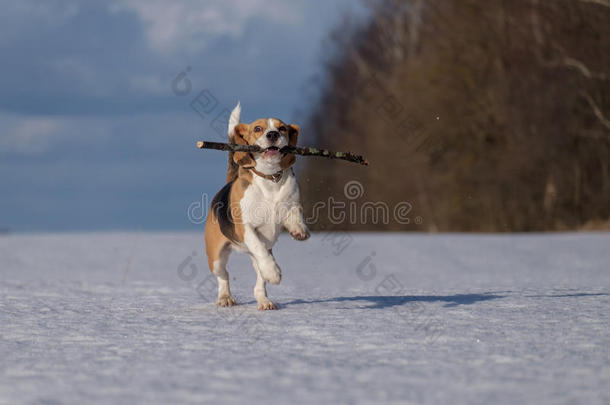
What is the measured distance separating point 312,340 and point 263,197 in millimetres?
1506

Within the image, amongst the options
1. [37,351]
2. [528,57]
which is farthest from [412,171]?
[37,351]

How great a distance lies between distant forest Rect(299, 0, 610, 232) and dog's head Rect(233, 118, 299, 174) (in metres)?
11.9

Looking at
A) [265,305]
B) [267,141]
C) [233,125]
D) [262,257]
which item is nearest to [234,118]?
[233,125]

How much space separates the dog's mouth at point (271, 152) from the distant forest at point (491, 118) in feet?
39.9

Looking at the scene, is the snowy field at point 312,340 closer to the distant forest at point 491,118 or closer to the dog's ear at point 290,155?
the dog's ear at point 290,155

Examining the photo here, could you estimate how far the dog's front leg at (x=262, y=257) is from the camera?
532 centimetres

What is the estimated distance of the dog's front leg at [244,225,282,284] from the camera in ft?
17.5

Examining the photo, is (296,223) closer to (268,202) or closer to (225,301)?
(268,202)

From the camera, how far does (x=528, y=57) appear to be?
22.5 metres

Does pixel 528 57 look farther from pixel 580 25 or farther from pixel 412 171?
pixel 412 171

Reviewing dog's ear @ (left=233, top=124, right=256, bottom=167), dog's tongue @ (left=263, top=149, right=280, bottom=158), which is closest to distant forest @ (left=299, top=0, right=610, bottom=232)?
dog's ear @ (left=233, top=124, right=256, bottom=167)

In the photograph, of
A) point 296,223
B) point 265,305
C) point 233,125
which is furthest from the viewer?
point 265,305

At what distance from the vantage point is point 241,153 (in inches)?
222

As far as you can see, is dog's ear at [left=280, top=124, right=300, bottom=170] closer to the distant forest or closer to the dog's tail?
the dog's tail
